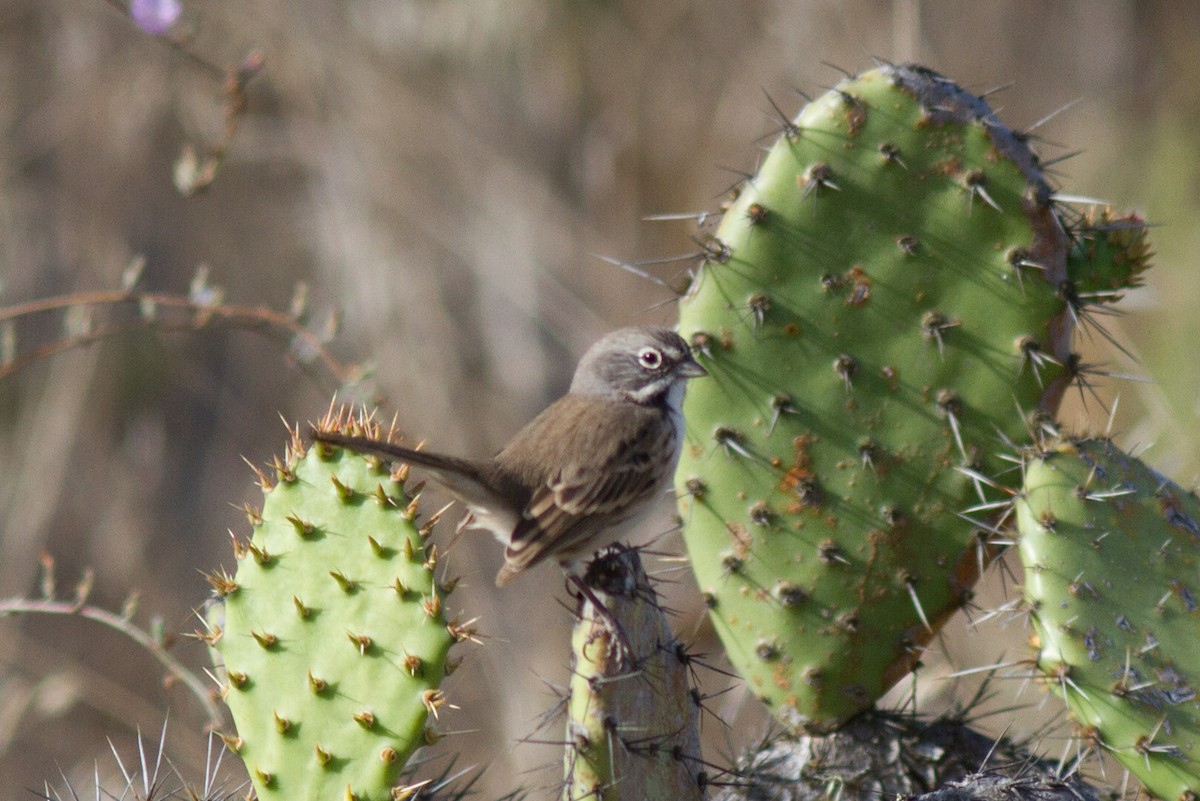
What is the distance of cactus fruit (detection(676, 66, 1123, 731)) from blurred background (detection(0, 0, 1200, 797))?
2.88 m

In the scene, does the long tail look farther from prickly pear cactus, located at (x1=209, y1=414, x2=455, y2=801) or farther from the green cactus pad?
the green cactus pad

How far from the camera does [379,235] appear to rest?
6852 mm

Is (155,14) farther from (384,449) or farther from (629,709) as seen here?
(629,709)

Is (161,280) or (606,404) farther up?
(161,280)

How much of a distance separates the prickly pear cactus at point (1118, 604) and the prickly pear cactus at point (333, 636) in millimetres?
1240

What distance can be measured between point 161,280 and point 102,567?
1689 mm

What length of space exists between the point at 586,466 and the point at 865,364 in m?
0.70

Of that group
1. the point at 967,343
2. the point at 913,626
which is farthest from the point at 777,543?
the point at 967,343

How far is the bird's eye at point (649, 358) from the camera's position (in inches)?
124

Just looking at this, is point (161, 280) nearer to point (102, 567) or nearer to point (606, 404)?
point (102, 567)

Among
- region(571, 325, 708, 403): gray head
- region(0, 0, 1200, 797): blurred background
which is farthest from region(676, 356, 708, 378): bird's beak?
region(0, 0, 1200, 797): blurred background

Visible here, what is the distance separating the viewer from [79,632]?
7.61 metres

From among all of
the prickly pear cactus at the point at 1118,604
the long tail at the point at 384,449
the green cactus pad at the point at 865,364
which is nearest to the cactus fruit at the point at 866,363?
A: the green cactus pad at the point at 865,364

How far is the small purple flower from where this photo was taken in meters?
3.77
